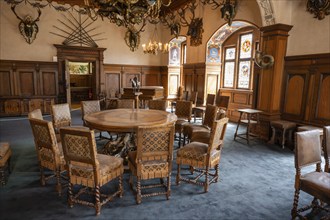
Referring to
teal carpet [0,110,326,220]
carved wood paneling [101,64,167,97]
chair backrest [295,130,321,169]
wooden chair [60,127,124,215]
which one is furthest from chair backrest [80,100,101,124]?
carved wood paneling [101,64,167,97]

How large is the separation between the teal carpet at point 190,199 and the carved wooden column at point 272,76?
1.49 metres

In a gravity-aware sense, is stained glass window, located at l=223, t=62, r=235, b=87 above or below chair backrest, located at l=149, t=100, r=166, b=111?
above

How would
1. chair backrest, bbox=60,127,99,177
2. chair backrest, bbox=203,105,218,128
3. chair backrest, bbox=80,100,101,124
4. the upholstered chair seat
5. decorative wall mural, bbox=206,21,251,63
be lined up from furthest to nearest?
decorative wall mural, bbox=206,21,251,63 < chair backrest, bbox=80,100,101,124 < chair backrest, bbox=203,105,218,128 < the upholstered chair seat < chair backrest, bbox=60,127,99,177

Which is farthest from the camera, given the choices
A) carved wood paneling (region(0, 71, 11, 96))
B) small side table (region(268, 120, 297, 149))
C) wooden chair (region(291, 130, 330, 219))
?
carved wood paneling (region(0, 71, 11, 96))

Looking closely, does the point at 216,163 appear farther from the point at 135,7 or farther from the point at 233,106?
the point at 233,106

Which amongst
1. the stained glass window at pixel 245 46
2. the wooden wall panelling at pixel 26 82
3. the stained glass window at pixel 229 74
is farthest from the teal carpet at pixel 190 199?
the wooden wall panelling at pixel 26 82

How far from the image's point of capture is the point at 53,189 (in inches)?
114

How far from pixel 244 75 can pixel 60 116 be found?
547 centimetres

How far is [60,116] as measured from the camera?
4.00 m

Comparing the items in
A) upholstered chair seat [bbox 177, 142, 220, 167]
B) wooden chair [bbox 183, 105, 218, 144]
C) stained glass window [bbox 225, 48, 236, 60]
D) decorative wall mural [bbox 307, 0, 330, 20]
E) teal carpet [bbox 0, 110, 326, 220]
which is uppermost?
decorative wall mural [bbox 307, 0, 330, 20]

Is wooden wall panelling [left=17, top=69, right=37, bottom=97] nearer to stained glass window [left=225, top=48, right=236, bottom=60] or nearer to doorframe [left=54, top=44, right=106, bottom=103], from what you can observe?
doorframe [left=54, top=44, right=106, bottom=103]

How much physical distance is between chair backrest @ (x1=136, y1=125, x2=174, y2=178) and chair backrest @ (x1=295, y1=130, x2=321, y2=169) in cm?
130

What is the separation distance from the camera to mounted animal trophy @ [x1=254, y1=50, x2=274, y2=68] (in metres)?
4.95

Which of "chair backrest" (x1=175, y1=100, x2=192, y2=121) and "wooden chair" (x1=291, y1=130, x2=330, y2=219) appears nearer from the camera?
"wooden chair" (x1=291, y1=130, x2=330, y2=219)
